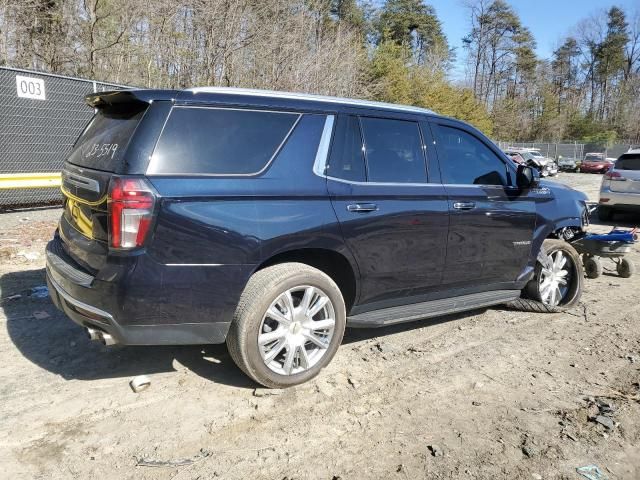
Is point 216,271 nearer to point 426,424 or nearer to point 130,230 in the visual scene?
point 130,230

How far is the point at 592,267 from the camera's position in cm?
668

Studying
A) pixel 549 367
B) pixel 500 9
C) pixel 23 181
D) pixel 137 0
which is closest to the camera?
pixel 549 367

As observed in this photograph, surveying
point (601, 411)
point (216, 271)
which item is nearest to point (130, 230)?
point (216, 271)

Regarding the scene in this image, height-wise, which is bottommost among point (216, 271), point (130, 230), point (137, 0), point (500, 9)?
point (216, 271)

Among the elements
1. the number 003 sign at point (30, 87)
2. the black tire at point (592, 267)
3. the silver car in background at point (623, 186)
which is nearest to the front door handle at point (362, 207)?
the black tire at point (592, 267)

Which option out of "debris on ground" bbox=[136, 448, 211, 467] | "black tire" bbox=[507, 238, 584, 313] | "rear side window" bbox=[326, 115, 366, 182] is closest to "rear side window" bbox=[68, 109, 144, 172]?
"rear side window" bbox=[326, 115, 366, 182]

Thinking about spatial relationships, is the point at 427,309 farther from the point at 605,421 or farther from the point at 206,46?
the point at 206,46

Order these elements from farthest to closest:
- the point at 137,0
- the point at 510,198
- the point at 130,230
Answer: the point at 137,0, the point at 510,198, the point at 130,230

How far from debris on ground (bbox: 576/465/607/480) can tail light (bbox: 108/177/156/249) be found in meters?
2.64

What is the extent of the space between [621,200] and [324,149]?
1003 cm

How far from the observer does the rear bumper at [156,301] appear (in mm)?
2885

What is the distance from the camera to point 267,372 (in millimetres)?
3324

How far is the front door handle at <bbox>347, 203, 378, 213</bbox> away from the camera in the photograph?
357 centimetres

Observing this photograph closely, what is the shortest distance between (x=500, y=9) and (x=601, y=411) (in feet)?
222
